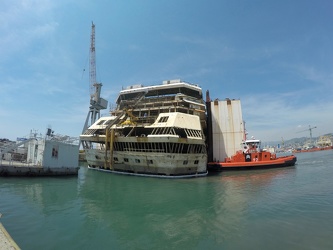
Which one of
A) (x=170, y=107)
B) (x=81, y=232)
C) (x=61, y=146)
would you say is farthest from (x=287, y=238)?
(x=170, y=107)

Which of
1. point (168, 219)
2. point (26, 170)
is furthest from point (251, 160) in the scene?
point (26, 170)

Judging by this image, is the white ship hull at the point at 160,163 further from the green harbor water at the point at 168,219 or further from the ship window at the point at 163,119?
the green harbor water at the point at 168,219

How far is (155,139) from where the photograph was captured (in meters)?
32.3

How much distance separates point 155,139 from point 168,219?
1927cm

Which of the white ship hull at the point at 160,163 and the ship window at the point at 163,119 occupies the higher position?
the ship window at the point at 163,119

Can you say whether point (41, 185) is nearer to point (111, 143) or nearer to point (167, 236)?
point (111, 143)

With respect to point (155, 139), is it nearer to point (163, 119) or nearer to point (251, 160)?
point (163, 119)

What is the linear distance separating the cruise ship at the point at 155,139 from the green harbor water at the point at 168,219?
11.8m

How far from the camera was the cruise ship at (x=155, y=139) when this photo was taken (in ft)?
108

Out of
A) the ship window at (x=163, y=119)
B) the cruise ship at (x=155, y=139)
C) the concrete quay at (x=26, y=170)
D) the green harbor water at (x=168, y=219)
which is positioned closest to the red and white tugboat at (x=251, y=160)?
the cruise ship at (x=155, y=139)

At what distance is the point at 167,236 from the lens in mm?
10891

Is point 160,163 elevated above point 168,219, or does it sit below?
above

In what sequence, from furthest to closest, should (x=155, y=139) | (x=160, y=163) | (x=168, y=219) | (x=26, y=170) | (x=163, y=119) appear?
(x=163, y=119)
(x=160, y=163)
(x=155, y=139)
(x=26, y=170)
(x=168, y=219)

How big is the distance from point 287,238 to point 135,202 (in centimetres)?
1118
